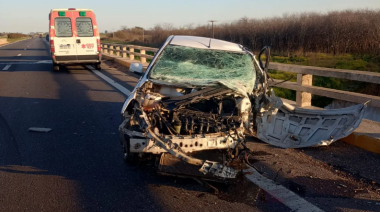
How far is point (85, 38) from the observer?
16.2 m

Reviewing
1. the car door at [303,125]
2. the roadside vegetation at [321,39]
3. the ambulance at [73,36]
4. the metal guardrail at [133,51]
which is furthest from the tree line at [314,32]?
the car door at [303,125]

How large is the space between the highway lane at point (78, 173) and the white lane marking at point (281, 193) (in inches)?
5.7

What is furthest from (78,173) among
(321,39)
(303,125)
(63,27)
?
(321,39)

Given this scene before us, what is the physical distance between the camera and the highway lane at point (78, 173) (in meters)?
3.78

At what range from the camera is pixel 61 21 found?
15.9 m

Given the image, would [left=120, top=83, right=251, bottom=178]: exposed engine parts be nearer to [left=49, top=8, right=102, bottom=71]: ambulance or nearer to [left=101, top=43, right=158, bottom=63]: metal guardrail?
[left=101, top=43, right=158, bottom=63]: metal guardrail

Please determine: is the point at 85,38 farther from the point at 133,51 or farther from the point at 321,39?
the point at 321,39

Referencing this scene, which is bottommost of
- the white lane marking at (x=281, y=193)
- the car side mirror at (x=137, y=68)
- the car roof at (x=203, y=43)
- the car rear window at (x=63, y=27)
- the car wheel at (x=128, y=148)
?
the white lane marking at (x=281, y=193)

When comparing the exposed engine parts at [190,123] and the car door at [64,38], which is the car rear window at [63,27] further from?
the exposed engine parts at [190,123]

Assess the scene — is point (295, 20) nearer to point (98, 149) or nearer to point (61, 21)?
point (61, 21)

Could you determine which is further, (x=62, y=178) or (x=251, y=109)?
(x=251, y=109)

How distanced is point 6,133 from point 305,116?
16.3 ft

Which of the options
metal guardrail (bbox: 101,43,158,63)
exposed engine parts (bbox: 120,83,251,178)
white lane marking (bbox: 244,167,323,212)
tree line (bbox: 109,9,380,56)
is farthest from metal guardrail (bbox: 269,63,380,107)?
tree line (bbox: 109,9,380,56)

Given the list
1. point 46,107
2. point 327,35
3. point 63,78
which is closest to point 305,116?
point 46,107
